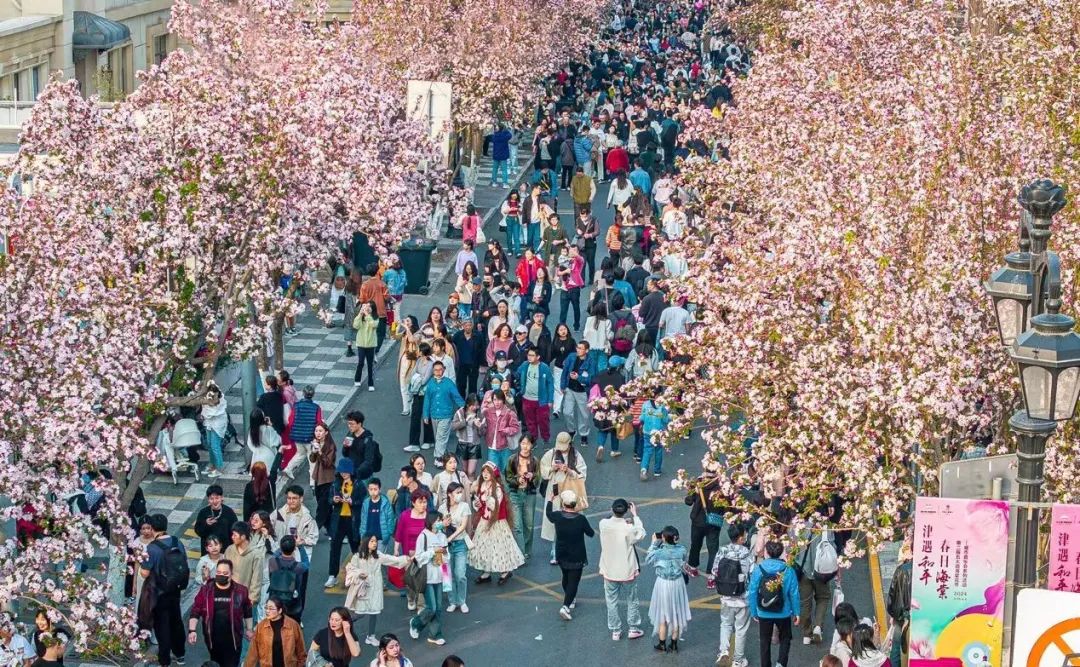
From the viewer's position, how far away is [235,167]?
788 inches

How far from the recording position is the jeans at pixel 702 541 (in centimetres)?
1994

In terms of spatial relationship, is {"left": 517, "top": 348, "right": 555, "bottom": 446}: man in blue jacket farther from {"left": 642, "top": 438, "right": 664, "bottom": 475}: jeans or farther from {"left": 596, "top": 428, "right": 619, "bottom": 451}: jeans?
{"left": 642, "top": 438, "right": 664, "bottom": 475}: jeans

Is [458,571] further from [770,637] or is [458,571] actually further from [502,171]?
[502,171]

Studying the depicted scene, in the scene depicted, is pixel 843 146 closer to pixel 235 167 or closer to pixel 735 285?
pixel 735 285

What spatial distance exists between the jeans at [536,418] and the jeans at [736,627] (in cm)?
703

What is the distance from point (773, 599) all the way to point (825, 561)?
1.32 meters

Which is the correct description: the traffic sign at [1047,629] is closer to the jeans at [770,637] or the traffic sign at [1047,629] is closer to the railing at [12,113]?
the jeans at [770,637]

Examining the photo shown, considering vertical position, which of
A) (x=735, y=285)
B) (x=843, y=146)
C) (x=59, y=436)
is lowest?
(x=59, y=436)

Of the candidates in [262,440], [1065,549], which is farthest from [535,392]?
[1065,549]

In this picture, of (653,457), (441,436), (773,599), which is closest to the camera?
(773,599)

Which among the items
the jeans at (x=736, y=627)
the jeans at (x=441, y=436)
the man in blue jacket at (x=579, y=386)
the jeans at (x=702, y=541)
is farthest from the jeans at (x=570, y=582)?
the man in blue jacket at (x=579, y=386)

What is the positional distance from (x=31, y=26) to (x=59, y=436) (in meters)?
32.3

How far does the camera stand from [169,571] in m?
17.6

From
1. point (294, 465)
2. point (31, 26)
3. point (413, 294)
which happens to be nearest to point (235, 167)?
point (294, 465)
